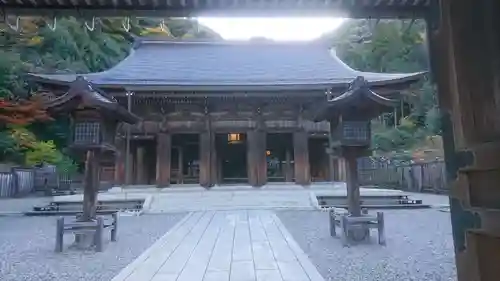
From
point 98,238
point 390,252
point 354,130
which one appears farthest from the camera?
point 354,130

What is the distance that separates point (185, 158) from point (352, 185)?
1302 centimetres

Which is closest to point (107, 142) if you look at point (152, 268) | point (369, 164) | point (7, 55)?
point (152, 268)

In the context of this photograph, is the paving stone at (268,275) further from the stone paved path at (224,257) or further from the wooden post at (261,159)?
the wooden post at (261,159)

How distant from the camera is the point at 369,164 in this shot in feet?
69.8

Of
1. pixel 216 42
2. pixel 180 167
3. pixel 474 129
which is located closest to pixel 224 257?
pixel 474 129

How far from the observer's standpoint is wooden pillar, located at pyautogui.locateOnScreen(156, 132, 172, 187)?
14523mm

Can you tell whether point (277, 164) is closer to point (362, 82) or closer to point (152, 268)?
point (362, 82)

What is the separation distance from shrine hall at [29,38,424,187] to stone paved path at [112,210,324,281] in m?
6.84

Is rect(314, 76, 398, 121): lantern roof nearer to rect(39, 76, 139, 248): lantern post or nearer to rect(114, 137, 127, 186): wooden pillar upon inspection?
rect(39, 76, 139, 248): lantern post

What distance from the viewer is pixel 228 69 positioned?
18.0m

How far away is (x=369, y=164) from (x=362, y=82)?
51.6ft

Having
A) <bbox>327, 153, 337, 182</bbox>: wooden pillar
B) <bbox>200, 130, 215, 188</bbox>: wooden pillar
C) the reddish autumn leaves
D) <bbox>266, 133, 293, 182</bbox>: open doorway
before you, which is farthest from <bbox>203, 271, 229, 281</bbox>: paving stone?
the reddish autumn leaves

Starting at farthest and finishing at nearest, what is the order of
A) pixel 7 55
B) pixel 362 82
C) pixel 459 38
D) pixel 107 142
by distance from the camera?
pixel 7 55 < pixel 107 142 < pixel 362 82 < pixel 459 38

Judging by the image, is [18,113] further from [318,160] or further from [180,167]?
[318,160]
